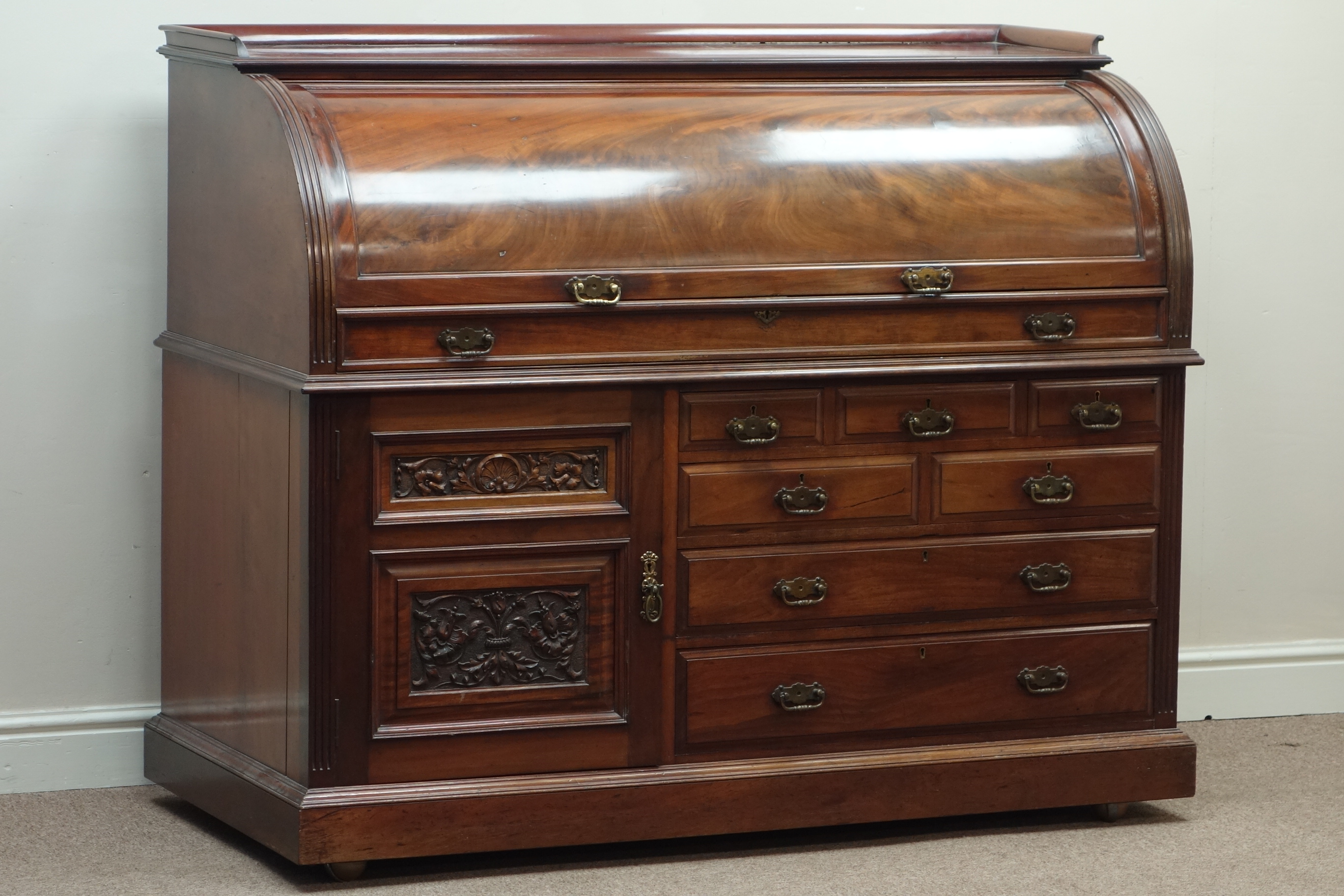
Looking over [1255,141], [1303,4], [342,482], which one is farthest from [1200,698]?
[342,482]

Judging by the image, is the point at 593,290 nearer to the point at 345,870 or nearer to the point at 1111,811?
the point at 345,870

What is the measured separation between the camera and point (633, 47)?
3633 mm

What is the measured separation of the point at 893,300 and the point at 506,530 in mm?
793

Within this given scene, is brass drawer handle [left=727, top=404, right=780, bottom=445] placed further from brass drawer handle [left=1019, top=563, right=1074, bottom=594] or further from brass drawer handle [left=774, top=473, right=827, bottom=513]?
brass drawer handle [left=1019, top=563, right=1074, bottom=594]

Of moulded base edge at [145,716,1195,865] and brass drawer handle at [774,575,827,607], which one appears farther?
brass drawer handle at [774,575,827,607]

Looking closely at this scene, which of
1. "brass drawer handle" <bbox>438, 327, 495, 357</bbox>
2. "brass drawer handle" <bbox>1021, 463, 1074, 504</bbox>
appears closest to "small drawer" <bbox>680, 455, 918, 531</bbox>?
"brass drawer handle" <bbox>1021, 463, 1074, 504</bbox>

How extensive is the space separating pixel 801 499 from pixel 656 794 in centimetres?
59

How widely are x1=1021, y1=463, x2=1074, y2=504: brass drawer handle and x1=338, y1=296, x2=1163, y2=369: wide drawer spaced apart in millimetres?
239

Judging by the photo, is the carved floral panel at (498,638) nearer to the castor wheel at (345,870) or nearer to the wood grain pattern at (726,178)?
the castor wheel at (345,870)

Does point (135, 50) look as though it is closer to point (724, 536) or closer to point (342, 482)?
point (342, 482)

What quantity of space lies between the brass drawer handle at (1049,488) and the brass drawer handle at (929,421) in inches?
7.6

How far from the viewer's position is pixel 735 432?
336 centimetres

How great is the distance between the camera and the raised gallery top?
11.0 ft

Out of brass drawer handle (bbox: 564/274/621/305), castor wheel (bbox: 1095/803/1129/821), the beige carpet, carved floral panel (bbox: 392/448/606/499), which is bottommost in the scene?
the beige carpet
